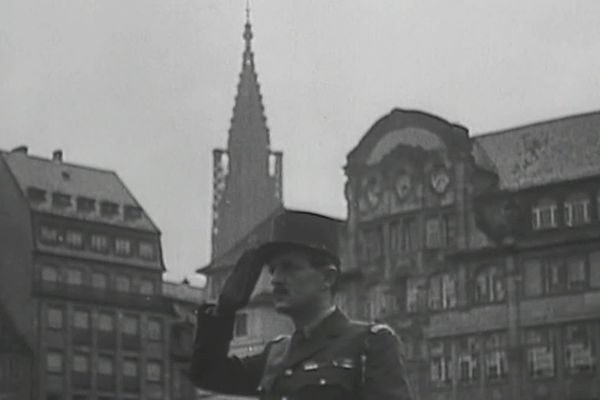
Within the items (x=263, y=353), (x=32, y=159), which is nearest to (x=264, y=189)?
(x=32, y=159)

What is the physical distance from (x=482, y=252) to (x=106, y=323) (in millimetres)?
→ 19406

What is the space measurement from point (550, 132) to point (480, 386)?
32.3 feet

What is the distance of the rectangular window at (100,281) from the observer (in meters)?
69.1

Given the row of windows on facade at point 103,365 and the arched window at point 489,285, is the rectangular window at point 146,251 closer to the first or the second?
A: the row of windows on facade at point 103,365

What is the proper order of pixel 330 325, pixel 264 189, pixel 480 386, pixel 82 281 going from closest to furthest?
pixel 330 325
pixel 480 386
pixel 82 281
pixel 264 189

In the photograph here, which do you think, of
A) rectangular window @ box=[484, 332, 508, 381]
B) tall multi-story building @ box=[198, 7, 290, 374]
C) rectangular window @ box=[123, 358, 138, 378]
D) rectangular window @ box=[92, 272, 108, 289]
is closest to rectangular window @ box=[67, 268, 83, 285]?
rectangular window @ box=[92, 272, 108, 289]

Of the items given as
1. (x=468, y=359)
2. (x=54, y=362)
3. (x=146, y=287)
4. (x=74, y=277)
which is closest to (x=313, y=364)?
(x=468, y=359)

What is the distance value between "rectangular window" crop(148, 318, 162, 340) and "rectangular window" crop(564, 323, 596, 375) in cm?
2265

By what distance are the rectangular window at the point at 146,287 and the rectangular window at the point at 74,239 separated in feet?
11.1

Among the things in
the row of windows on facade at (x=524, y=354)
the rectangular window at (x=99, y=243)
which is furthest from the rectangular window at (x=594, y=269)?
the rectangular window at (x=99, y=243)

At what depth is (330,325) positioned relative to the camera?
16.9ft

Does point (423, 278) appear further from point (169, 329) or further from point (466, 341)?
point (169, 329)

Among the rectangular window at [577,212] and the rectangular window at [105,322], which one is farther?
the rectangular window at [105,322]

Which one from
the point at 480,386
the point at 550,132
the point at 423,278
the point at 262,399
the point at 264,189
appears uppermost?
the point at 264,189
